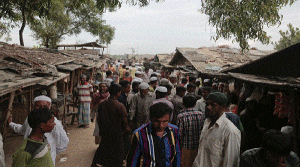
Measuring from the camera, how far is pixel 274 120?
5074 mm

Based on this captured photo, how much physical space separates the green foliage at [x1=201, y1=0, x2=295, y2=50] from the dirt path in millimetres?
4699

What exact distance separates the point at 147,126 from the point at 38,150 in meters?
1.18

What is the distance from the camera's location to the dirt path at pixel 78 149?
18.6 ft

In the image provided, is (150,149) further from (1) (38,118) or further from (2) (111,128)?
(2) (111,128)

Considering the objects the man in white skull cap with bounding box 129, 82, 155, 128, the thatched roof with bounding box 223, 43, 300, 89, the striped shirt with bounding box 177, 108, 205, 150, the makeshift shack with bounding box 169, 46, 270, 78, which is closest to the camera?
→ the striped shirt with bounding box 177, 108, 205, 150

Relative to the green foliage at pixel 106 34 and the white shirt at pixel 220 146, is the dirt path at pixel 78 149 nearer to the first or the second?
the white shirt at pixel 220 146

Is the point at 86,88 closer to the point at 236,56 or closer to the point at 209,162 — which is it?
the point at 209,162

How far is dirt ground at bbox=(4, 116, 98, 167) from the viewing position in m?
5.63

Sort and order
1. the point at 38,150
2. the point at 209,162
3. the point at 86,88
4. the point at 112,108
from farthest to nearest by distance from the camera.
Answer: the point at 86,88, the point at 112,108, the point at 209,162, the point at 38,150

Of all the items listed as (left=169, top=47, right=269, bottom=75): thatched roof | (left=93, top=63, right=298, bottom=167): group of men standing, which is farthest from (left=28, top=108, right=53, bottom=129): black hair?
(left=169, top=47, right=269, bottom=75): thatched roof

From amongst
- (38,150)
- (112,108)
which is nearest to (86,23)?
(112,108)

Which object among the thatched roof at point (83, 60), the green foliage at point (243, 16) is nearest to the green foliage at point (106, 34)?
the thatched roof at point (83, 60)

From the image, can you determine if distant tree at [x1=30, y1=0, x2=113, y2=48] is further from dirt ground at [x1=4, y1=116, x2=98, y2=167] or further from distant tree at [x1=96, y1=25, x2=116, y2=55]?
dirt ground at [x1=4, y1=116, x2=98, y2=167]

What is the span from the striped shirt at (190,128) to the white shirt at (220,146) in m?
0.77
